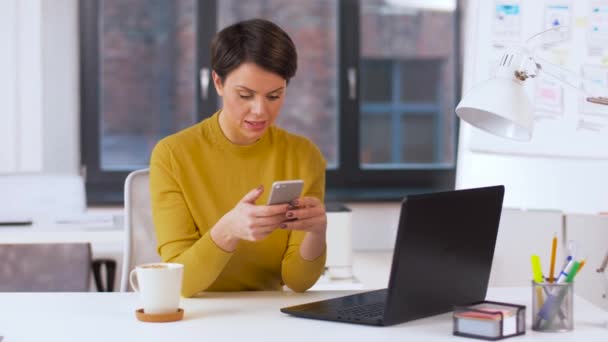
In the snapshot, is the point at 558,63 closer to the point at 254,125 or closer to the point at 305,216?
the point at 254,125

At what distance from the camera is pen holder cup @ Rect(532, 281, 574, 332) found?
1642 mm

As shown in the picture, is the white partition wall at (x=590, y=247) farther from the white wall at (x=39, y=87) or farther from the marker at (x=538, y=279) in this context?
the white wall at (x=39, y=87)

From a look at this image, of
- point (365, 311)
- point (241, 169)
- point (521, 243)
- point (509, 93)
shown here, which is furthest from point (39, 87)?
point (509, 93)

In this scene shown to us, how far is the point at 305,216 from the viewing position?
6.23ft

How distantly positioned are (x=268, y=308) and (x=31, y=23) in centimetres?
305

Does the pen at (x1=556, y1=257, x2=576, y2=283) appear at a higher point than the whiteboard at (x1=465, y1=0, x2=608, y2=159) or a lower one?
lower

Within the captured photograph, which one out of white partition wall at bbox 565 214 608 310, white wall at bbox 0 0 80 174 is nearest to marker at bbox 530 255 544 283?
white partition wall at bbox 565 214 608 310

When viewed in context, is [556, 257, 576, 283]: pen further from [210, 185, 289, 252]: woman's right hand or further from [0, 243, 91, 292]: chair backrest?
[0, 243, 91, 292]: chair backrest

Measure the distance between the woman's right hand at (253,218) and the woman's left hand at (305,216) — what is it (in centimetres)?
3

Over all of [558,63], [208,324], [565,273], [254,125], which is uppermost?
[558,63]

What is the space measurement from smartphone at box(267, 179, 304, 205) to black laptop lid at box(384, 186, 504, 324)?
30 centimetres

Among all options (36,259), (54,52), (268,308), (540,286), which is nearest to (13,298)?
(268,308)

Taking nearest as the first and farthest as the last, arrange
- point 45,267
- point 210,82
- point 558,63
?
point 45,267 → point 558,63 → point 210,82

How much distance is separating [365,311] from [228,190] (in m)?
0.56
